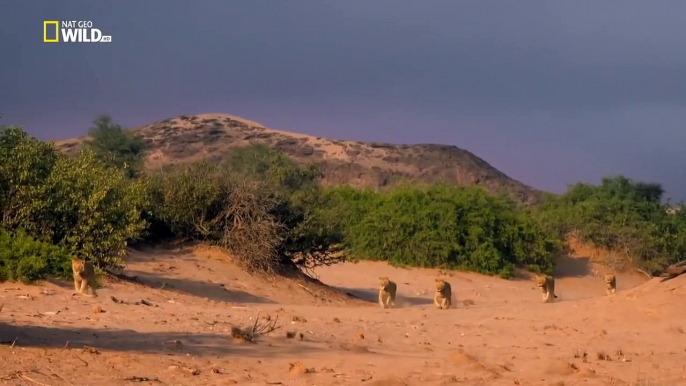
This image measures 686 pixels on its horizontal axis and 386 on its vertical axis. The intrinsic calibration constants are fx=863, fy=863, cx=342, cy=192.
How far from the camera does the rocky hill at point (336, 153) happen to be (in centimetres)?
7106

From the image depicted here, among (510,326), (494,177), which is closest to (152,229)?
(510,326)

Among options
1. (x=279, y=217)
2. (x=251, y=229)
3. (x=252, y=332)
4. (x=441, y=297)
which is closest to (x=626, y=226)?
(x=279, y=217)

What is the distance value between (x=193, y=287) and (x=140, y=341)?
8988mm

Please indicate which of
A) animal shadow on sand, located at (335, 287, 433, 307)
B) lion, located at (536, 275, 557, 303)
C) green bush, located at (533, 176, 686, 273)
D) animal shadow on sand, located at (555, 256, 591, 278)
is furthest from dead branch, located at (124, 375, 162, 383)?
green bush, located at (533, 176, 686, 273)

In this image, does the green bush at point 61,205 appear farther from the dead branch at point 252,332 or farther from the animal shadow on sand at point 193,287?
the dead branch at point 252,332

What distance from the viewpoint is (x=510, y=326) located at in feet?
46.1

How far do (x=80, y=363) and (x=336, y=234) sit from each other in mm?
15365

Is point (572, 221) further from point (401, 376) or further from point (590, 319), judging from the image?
point (401, 376)

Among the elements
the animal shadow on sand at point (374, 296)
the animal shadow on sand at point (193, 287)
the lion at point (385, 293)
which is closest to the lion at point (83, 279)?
the animal shadow on sand at point (193, 287)

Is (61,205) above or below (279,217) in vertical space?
above

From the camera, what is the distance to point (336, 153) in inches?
2972

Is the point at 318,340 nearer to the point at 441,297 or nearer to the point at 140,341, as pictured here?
the point at 140,341

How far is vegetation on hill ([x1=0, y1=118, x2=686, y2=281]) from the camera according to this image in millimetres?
17016

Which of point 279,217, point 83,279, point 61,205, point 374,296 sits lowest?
point 374,296
